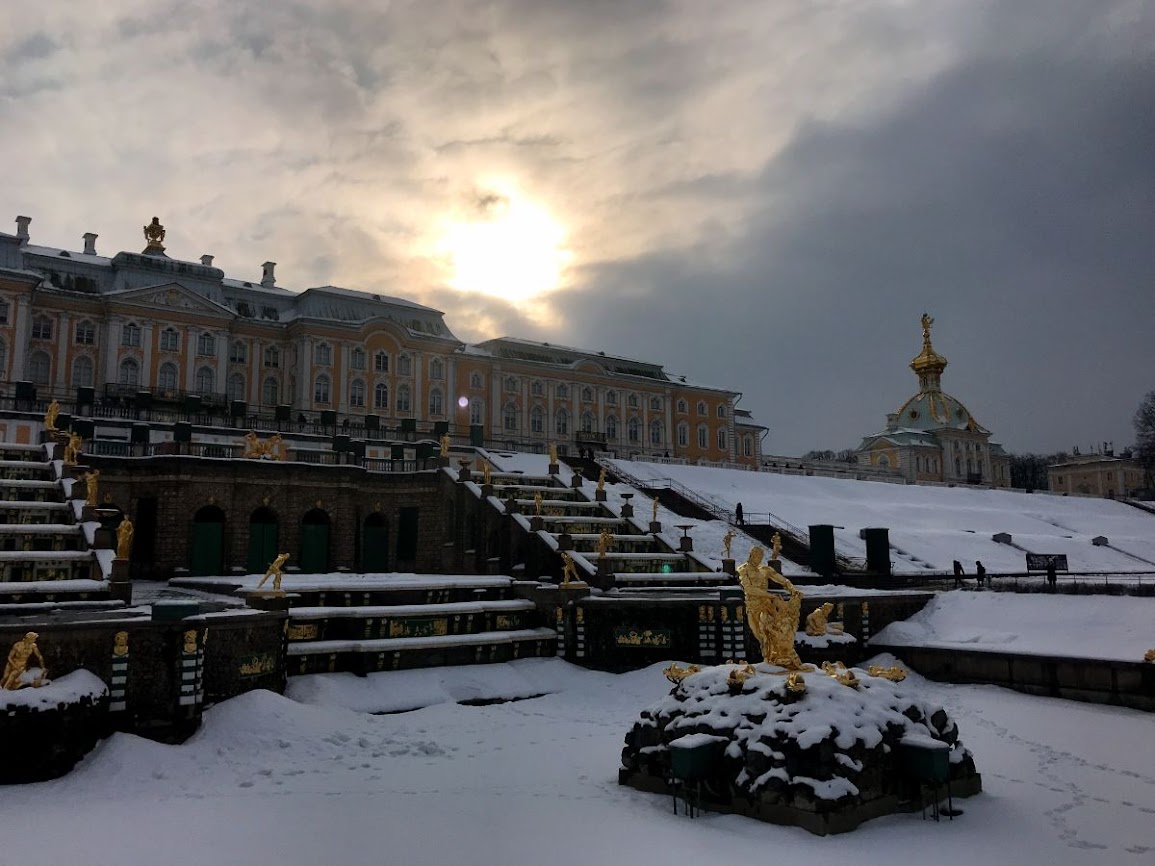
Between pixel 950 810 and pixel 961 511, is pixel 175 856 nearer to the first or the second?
pixel 950 810

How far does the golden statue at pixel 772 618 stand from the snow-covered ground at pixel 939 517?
21.9 meters

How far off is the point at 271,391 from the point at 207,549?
31724mm

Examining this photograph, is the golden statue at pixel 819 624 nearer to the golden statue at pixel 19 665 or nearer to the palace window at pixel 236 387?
the golden statue at pixel 19 665

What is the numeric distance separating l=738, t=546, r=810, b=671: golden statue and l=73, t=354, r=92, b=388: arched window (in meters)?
53.1

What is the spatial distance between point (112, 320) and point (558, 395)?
35.3 meters

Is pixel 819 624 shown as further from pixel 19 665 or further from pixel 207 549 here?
pixel 207 549

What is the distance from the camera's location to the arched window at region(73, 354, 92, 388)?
2122 inches

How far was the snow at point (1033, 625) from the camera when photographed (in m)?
22.0

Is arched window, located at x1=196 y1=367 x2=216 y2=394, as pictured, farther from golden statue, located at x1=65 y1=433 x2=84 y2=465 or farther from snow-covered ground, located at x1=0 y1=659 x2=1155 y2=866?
snow-covered ground, located at x1=0 y1=659 x2=1155 y2=866

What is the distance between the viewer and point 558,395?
74.5 meters

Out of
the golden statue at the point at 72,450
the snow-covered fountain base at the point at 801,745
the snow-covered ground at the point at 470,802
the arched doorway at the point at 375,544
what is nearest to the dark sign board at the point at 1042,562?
the snow-covered ground at the point at 470,802

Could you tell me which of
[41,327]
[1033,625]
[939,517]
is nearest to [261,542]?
[1033,625]

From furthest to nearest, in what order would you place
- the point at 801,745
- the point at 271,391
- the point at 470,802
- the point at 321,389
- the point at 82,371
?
the point at 271,391 < the point at 321,389 < the point at 82,371 < the point at 470,802 < the point at 801,745

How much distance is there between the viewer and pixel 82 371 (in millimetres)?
54125
